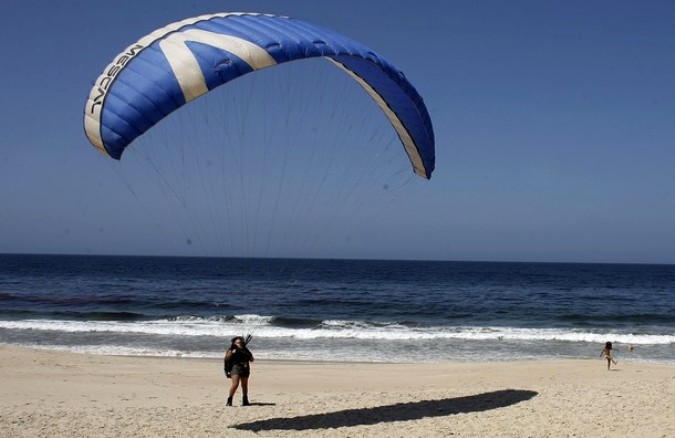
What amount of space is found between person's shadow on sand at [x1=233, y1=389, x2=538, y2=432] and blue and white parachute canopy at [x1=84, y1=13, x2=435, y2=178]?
13.9 ft

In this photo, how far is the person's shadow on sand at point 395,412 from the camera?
29.8ft

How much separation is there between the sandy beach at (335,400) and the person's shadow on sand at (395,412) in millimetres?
26

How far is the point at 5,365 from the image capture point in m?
14.8

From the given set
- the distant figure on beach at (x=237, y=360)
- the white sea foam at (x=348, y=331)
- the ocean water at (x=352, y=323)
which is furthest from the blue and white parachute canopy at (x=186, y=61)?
the white sea foam at (x=348, y=331)

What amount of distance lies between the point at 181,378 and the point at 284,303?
21.3m

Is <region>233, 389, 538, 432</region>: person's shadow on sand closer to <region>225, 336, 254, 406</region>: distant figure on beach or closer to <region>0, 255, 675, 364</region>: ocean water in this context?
<region>225, 336, 254, 406</region>: distant figure on beach

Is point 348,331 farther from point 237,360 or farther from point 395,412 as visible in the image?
point 237,360

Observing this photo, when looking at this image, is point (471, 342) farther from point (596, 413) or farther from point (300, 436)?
point (300, 436)

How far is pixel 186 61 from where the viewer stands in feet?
26.4

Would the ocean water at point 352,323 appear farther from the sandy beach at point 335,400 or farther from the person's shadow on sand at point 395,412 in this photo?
the person's shadow on sand at point 395,412

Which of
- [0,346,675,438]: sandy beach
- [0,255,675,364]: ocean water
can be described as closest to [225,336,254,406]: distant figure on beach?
[0,346,675,438]: sandy beach

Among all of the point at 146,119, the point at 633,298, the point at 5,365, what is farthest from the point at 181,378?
the point at 633,298

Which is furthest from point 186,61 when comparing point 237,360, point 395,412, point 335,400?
point 335,400

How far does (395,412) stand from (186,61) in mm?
5785
